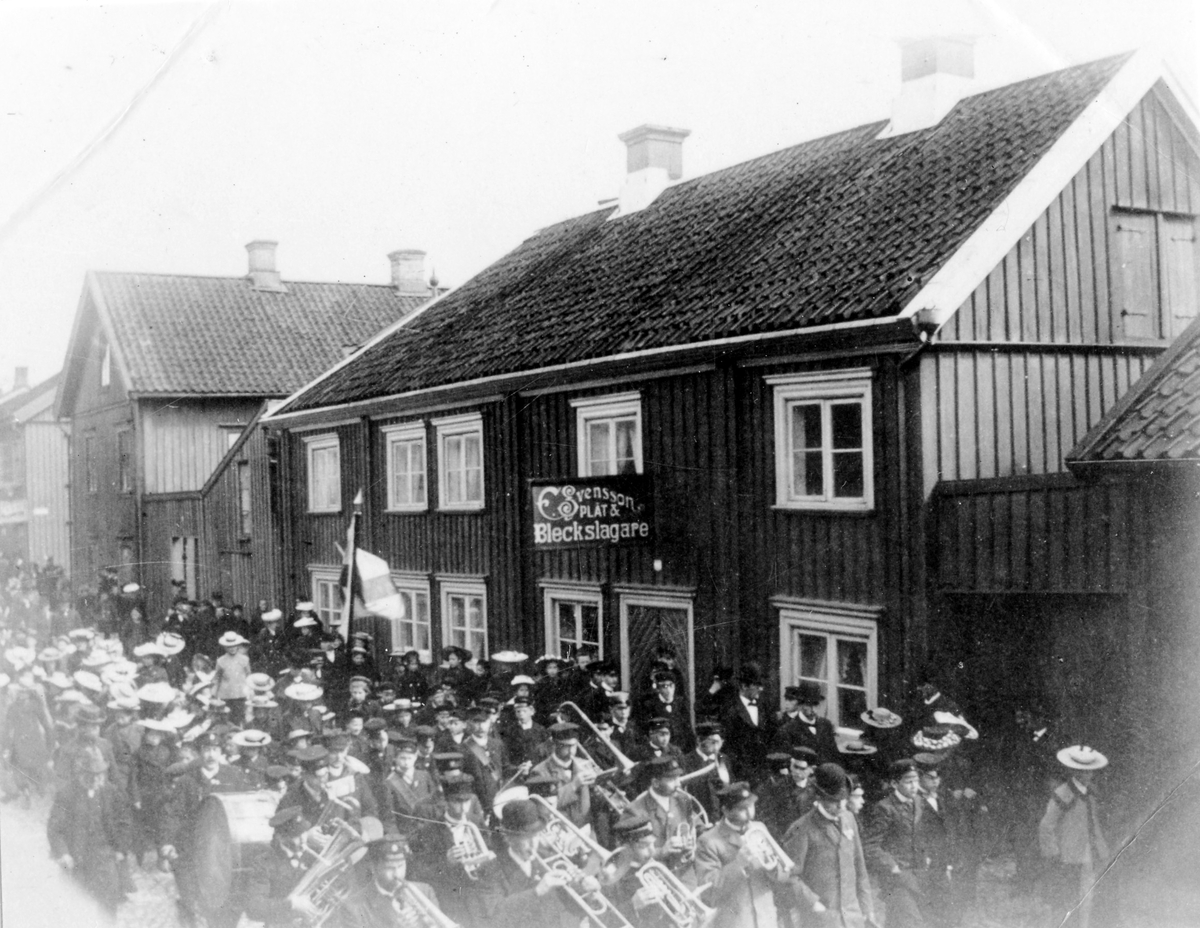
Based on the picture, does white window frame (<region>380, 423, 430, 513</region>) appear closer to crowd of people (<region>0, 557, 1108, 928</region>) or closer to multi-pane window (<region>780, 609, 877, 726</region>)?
crowd of people (<region>0, 557, 1108, 928</region>)

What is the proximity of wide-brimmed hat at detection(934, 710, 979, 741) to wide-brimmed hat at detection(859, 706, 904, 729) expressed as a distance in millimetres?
483

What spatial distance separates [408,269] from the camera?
11430mm

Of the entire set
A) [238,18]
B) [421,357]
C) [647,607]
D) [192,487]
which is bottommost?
[647,607]

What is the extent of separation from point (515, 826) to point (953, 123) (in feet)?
25.9

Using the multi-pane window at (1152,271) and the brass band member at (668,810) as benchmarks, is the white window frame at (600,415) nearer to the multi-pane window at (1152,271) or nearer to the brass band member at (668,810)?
the brass band member at (668,810)

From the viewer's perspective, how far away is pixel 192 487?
50.9 ft

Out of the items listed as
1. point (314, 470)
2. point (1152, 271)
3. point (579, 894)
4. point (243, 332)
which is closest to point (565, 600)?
point (314, 470)

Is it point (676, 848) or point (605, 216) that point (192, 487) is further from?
point (676, 848)

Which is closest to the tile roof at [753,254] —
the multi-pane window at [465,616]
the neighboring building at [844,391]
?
Result: the neighboring building at [844,391]

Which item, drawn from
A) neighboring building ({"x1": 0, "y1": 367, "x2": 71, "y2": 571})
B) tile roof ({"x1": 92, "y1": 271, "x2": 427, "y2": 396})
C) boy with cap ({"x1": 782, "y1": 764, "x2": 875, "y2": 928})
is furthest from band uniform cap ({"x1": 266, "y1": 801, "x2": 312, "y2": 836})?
tile roof ({"x1": 92, "y1": 271, "x2": 427, "y2": 396})

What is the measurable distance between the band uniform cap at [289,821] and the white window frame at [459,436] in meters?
6.06

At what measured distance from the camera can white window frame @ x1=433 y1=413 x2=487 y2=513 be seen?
1316 centimetres

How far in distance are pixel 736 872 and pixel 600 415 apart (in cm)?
569

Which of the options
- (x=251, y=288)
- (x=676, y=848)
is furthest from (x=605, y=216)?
(x=676, y=848)
